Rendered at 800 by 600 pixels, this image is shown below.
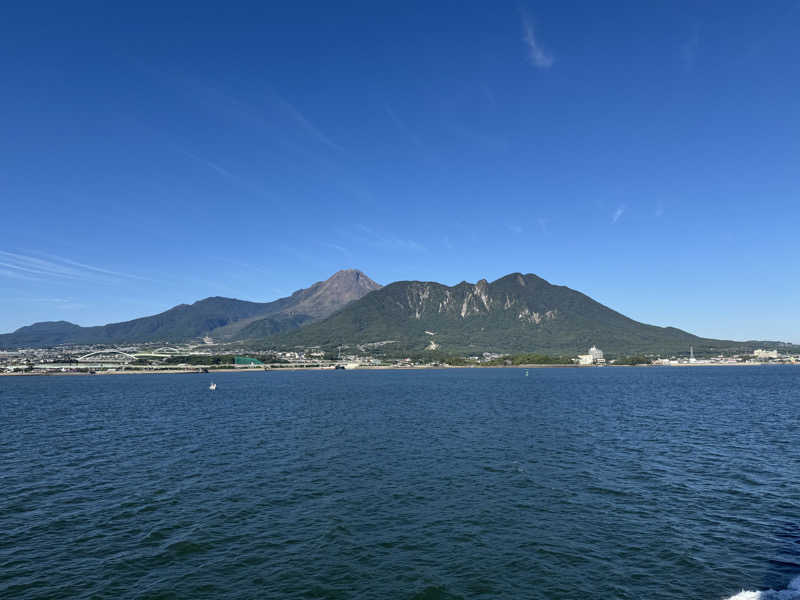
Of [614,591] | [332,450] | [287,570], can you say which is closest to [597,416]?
[332,450]

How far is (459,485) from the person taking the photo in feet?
119

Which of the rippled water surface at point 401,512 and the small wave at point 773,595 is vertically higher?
the small wave at point 773,595

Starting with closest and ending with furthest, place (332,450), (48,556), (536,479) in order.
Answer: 1. (48,556)
2. (536,479)
3. (332,450)

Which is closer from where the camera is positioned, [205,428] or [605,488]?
[605,488]

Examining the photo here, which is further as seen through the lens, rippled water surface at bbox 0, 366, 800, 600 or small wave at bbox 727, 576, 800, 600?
rippled water surface at bbox 0, 366, 800, 600

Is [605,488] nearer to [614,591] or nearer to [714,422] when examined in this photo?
[614,591]

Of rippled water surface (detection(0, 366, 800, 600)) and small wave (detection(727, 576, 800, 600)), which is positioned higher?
small wave (detection(727, 576, 800, 600))

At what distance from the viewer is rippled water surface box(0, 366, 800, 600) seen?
832 inches

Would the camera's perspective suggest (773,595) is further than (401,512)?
No

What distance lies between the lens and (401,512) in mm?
30125

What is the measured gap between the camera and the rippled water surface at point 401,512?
21.1 metres

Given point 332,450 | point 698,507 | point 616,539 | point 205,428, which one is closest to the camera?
point 616,539

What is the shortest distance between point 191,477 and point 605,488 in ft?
117

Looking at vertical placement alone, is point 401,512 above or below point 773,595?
below
